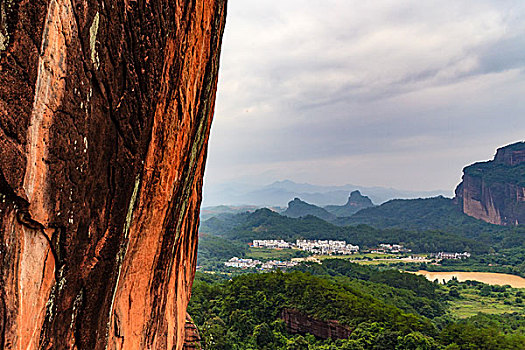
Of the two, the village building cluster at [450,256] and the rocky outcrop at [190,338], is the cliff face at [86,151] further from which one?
the village building cluster at [450,256]

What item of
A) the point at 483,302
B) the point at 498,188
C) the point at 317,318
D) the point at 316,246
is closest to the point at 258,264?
the point at 316,246

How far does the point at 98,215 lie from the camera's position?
2.29m

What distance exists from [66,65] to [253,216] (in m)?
127

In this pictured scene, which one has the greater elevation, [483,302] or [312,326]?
[312,326]

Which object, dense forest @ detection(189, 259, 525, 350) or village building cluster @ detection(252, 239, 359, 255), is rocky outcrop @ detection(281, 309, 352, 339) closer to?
dense forest @ detection(189, 259, 525, 350)

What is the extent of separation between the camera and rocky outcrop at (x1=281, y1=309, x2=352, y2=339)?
2311 cm

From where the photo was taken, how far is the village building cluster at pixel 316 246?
281 ft

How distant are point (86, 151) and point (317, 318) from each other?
24.5 metres

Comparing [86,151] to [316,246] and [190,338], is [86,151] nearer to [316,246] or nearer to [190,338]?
[190,338]

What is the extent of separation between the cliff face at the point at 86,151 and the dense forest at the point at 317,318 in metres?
17.5

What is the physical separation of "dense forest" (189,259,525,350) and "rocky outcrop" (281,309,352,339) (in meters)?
0.19

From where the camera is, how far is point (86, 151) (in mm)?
2104

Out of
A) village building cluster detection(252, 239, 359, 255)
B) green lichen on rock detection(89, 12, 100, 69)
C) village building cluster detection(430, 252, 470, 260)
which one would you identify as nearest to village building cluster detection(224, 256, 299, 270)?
village building cluster detection(252, 239, 359, 255)

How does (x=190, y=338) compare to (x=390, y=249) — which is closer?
(x=190, y=338)
